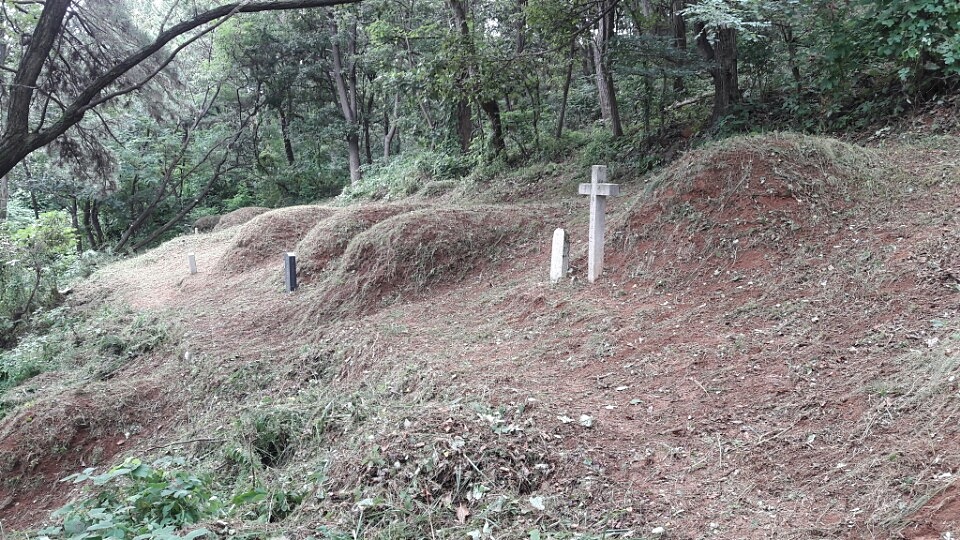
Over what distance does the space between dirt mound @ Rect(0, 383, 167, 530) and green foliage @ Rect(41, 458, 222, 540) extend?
3.04m

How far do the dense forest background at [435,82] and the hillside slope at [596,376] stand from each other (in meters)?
2.18

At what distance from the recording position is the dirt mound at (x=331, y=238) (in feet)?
32.2

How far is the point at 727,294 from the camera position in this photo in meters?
5.74

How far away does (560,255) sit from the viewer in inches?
271

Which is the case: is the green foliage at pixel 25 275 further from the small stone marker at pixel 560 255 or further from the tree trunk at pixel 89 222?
the tree trunk at pixel 89 222

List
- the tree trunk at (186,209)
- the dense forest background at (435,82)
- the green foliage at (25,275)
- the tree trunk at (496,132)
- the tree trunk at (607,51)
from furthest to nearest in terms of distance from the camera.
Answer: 1. the tree trunk at (186,209)
2. the tree trunk at (496,132)
3. the green foliage at (25,275)
4. the tree trunk at (607,51)
5. the dense forest background at (435,82)

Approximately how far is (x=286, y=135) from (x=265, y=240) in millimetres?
15302

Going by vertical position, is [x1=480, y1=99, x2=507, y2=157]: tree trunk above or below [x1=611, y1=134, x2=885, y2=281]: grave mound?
above

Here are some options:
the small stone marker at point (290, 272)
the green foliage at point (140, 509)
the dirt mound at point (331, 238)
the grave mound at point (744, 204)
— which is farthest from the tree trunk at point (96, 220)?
the green foliage at point (140, 509)

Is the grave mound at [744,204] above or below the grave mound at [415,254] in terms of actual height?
above

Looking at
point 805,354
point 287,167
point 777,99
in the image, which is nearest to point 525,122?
point 777,99

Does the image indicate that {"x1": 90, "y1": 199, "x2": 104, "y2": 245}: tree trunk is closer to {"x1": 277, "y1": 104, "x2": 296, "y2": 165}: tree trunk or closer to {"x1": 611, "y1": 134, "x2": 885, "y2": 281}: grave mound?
{"x1": 277, "y1": 104, "x2": 296, "y2": 165}: tree trunk

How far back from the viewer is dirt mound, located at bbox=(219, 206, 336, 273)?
11953mm

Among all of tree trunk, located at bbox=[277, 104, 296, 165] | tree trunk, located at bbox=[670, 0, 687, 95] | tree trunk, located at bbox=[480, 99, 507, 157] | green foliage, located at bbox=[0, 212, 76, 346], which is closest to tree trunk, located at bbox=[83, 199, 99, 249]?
tree trunk, located at bbox=[277, 104, 296, 165]
